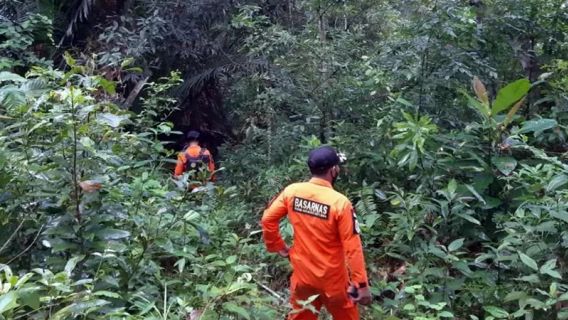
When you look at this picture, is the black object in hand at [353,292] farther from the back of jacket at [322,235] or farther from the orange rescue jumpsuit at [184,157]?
the orange rescue jumpsuit at [184,157]

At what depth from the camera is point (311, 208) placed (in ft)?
12.9

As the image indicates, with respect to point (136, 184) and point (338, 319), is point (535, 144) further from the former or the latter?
point (136, 184)

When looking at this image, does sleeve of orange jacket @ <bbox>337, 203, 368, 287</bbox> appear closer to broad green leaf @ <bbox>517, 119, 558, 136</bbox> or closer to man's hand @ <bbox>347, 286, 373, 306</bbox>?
man's hand @ <bbox>347, 286, 373, 306</bbox>

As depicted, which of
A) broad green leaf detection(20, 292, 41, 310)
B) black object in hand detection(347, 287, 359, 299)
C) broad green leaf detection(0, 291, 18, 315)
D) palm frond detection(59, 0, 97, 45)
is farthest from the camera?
palm frond detection(59, 0, 97, 45)

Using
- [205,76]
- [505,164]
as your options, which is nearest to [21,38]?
[205,76]

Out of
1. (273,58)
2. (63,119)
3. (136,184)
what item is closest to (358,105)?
(273,58)

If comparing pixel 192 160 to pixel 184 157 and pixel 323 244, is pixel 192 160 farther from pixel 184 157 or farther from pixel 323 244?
pixel 323 244

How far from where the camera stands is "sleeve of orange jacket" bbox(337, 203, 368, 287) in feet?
12.2

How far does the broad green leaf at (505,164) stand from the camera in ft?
16.3

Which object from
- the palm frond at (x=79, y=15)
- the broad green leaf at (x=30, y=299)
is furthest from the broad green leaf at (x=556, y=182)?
the palm frond at (x=79, y=15)

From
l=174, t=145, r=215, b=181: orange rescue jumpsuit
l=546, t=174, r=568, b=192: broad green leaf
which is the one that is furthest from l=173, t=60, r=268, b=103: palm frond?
l=546, t=174, r=568, b=192: broad green leaf

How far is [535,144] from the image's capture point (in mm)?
6250

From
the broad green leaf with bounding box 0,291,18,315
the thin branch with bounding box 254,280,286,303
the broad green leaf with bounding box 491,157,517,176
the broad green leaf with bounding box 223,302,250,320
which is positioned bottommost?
the thin branch with bounding box 254,280,286,303

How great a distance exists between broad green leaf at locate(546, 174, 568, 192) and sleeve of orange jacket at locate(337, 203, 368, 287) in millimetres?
1834
